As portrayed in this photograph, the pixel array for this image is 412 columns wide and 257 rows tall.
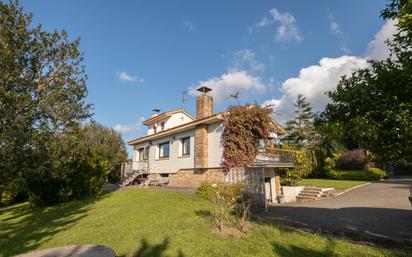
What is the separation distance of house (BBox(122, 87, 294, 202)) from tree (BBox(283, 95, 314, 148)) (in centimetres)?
2205

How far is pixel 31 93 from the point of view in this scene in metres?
10.3

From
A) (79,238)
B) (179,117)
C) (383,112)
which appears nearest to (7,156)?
(79,238)

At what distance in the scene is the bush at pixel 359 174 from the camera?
89.4 ft

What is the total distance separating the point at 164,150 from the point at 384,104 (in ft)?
70.4

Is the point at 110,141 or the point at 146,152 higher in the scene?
the point at 110,141

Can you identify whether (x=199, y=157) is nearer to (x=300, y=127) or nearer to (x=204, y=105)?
(x=204, y=105)

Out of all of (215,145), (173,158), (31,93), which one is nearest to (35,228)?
(31,93)

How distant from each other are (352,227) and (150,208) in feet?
26.3

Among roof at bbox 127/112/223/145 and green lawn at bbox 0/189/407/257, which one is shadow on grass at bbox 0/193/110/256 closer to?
green lawn at bbox 0/189/407/257

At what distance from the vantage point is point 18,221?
12562mm

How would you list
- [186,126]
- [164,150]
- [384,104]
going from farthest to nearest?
[164,150] → [186,126] → [384,104]

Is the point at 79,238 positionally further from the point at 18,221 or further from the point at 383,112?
the point at 383,112

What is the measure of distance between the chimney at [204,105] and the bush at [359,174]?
16992 millimetres

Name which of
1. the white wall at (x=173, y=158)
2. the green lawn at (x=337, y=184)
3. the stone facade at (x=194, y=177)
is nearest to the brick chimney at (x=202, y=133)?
the stone facade at (x=194, y=177)
